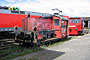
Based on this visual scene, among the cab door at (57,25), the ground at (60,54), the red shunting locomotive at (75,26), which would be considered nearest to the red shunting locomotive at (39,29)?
the cab door at (57,25)

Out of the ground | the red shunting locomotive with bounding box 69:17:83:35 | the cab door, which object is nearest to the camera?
the ground

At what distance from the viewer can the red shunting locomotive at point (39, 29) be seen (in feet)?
28.0

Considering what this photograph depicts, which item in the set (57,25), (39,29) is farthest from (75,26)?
(39,29)

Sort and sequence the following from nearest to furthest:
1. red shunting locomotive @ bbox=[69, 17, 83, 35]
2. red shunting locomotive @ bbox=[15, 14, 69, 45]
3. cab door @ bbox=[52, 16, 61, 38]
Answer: red shunting locomotive @ bbox=[15, 14, 69, 45] < cab door @ bbox=[52, 16, 61, 38] < red shunting locomotive @ bbox=[69, 17, 83, 35]

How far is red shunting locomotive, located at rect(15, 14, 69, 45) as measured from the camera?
28.0ft

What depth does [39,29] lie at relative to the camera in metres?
9.30

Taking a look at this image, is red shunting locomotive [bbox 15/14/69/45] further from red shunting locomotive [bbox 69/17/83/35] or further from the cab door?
red shunting locomotive [bbox 69/17/83/35]

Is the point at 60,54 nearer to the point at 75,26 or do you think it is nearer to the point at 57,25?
the point at 57,25

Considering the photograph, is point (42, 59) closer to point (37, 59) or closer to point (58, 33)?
point (37, 59)

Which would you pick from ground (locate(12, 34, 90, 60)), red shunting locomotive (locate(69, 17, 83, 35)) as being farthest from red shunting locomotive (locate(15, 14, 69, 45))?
red shunting locomotive (locate(69, 17, 83, 35))

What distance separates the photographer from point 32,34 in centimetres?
841

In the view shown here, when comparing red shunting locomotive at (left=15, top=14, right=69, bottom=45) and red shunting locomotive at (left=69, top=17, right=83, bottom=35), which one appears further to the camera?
red shunting locomotive at (left=69, top=17, right=83, bottom=35)

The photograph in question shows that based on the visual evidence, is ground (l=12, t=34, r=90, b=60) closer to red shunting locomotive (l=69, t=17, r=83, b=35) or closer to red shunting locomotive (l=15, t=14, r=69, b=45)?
red shunting locomotive (l=15, t=14, r=69, b=45)

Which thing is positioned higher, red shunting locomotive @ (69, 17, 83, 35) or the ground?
red shunting locomotive @ (69, 17, 83, 35)
